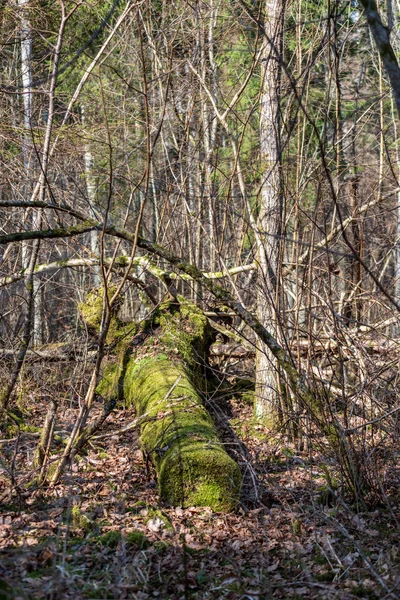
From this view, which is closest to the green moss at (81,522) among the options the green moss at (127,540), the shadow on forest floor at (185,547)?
the shadow on forest floor at (185,547)

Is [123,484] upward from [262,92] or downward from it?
downward

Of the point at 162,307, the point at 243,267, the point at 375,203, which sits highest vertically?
the point at 375,203

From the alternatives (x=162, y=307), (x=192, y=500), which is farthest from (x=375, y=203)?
(x=192, y=500)

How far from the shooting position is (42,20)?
901 centimetres

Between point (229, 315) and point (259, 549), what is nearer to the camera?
point (259, 549)

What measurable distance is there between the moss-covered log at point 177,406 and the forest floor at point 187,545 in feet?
0.72

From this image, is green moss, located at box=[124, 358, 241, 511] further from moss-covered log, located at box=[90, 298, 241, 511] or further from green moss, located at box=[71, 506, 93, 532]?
green moss, located at box=[71, 506, 93, 532]

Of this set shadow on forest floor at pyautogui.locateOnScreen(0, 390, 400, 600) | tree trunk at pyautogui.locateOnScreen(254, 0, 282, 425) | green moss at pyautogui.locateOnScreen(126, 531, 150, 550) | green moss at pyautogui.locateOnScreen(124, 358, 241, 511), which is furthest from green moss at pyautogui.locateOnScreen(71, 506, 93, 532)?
tree trunk at pyautogui.locateOnScreen(254, 0, 282, 425)

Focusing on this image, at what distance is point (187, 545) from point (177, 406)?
5.80ft

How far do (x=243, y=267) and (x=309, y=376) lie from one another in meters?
2.86

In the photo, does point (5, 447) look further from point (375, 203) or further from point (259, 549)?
point (375, 203)

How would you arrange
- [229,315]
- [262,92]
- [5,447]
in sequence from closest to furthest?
[5,447] → [262,92] → [229,315]

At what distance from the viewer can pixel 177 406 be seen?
5.89 metres

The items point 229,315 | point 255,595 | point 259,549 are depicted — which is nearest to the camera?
point 255,595
